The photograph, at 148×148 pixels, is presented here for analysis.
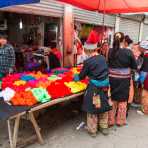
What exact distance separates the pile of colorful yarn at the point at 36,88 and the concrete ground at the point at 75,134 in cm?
82

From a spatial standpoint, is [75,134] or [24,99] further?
[75,134]

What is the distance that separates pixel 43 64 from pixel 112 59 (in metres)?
2.50

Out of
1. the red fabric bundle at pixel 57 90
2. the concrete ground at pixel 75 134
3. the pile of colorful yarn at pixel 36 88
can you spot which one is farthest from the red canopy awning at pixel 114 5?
the concrete ground at pixel 75 134

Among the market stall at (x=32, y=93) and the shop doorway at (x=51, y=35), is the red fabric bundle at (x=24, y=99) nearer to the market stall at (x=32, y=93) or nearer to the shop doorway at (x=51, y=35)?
the market stall at (x=32, y=93)

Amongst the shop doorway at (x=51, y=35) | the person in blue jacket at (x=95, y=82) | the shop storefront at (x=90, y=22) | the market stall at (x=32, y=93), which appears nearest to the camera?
the market stall at (x=32, y=93)

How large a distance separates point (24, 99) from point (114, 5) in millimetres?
3498

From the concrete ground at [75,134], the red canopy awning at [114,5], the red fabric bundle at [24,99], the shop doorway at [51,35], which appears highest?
the red canopy awning at [114,5]

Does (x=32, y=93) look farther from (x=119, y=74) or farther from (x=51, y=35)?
(x=51, y=35)

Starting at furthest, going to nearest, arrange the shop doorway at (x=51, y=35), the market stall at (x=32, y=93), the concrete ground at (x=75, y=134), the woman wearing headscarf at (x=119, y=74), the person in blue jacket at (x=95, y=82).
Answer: the shop doorway at (x=51, y=35) → the woman wearing headscarf at (x=119, y=74) → the person in blue jacket at (x=95, y=82) → the concrete ground at (x=75, y=134) → the market stall at (x=32, y=93)

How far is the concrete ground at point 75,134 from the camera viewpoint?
4477 mm

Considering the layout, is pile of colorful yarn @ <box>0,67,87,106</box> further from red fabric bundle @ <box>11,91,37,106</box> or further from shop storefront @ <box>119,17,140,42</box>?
shop storefront @ <box>119,17,140,42</box>

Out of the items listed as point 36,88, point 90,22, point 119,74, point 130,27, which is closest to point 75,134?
point 36,88

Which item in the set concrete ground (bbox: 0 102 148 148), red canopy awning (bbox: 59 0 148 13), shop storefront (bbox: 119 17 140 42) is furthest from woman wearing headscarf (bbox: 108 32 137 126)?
shop storefront (bbox: 119 17 140 42)

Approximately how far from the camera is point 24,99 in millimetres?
3914
